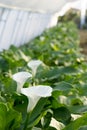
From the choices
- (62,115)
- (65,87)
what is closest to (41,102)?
(62,115)

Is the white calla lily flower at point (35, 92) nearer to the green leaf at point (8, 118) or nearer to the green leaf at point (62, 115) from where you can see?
the green leaf at point (8, 118)

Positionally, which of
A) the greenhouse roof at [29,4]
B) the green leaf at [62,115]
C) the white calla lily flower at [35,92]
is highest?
the greenhouse roof at [29,4]

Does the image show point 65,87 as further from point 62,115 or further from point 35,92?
point 35,92

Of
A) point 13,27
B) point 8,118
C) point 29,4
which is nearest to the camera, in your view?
point 8,118

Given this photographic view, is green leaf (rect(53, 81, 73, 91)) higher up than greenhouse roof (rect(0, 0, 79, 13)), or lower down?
lower down

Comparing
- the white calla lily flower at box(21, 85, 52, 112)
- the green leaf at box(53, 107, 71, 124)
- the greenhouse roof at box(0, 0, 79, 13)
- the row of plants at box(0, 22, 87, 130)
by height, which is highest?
the greenhouse roof at box(0, 0, 79, 13)

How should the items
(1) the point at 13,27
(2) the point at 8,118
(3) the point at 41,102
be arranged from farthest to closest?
1. (1) the point at 13,27
2. (3) the point at 41,102
3. (2) the point at 8,118

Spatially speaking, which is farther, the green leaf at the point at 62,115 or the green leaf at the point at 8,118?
the green leaf at the point at 62,115

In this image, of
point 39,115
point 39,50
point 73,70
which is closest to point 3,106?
point 39,115

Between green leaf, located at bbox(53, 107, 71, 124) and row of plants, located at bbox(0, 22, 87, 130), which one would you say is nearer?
row of plants, located at bbox(0, 22, 87, 130)

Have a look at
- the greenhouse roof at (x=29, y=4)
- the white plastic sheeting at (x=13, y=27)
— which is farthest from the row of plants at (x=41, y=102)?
the white plastic sheeting at (x=13, y=27)

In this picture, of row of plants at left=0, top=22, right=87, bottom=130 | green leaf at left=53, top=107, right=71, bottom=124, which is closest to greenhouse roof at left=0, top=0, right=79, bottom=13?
row of plants at left=0, top=22, right=87, bottom=130

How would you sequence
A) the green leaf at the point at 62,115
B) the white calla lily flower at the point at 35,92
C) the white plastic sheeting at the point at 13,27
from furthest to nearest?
the white plastic sheeting at the point at 13,27, the green leaf at the point at 62,115, the white calla lily flower at the point at 35,92

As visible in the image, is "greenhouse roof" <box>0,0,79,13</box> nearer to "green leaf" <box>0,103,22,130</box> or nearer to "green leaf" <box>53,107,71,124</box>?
"green leaf" <box>53,107,71,124</box>
